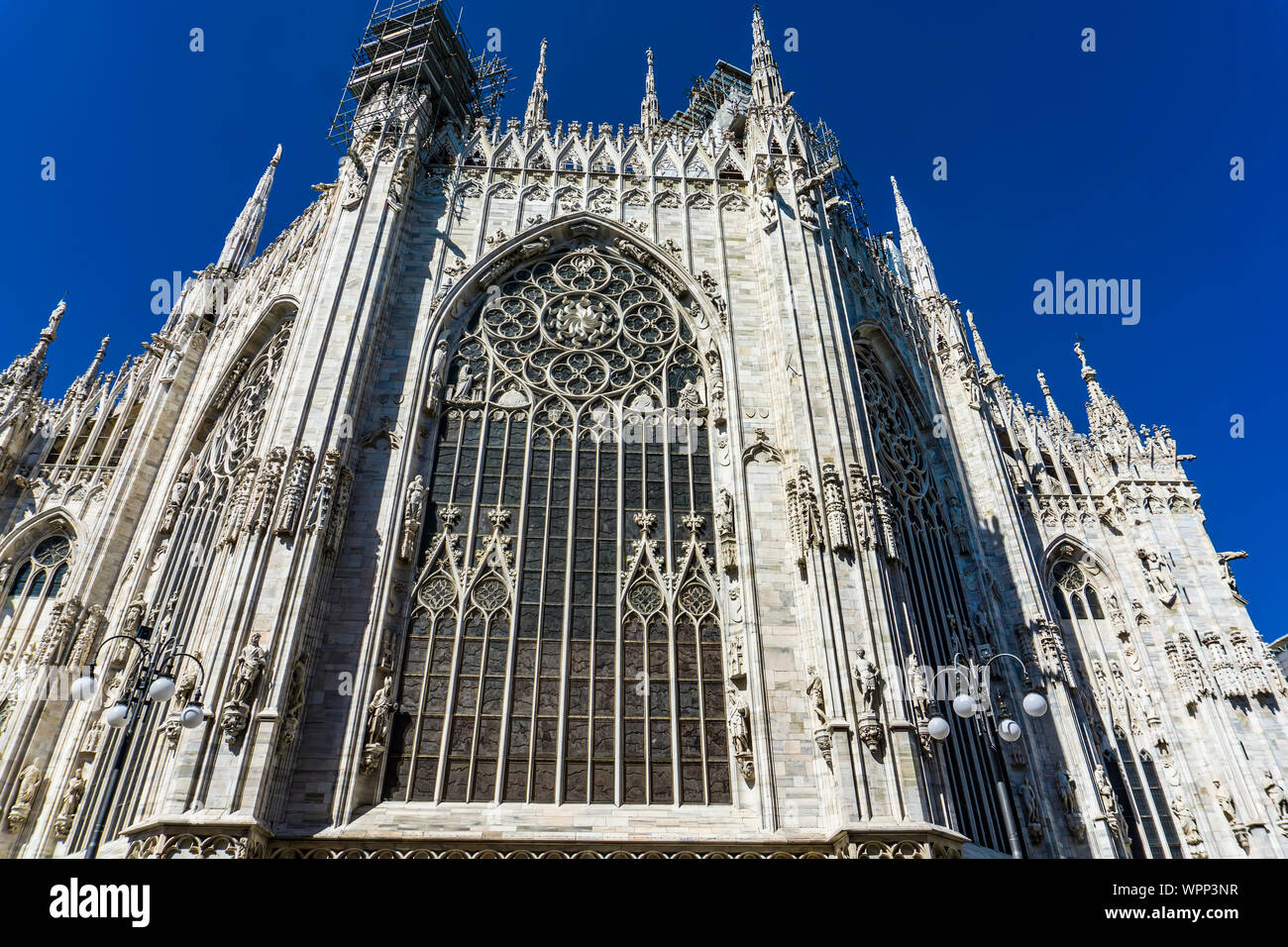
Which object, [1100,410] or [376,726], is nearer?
[376,726]

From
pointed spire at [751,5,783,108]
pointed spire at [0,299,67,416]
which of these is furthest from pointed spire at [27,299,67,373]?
pointed spire at [751,5,783,108]

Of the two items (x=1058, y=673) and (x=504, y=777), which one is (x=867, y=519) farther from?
(x=504, y=777)

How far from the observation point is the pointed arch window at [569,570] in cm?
1661

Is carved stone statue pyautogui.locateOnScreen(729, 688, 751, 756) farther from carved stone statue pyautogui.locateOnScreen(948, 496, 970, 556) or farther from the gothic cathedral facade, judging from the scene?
carved stone statue pyautogui.locateOnScreen(948, 496, 970, 556)

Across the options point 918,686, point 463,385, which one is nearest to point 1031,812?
point 918,686

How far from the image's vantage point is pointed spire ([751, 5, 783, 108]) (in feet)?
91.9

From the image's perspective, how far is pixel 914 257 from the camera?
Answer: 32906mm

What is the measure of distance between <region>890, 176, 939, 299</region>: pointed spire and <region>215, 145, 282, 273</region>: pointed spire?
1052 inches

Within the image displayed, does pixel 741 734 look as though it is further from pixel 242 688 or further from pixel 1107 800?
pixel 242 688

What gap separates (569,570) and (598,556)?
79cm

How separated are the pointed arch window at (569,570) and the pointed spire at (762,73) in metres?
8.80

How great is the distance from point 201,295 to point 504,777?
74.1 feet

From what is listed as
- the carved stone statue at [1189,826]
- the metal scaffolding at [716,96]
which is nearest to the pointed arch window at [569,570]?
the carved stone statue at [1189,826]
